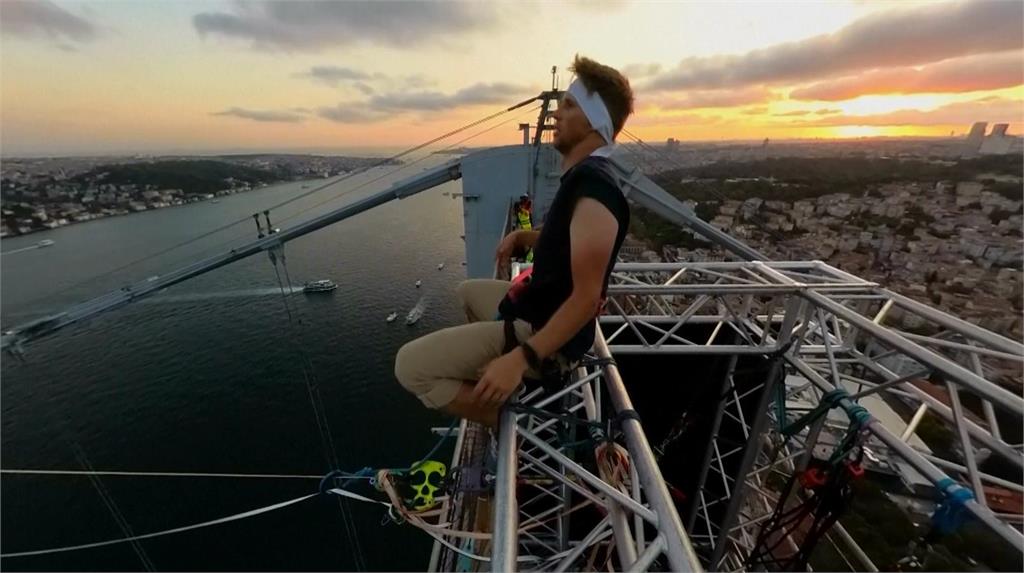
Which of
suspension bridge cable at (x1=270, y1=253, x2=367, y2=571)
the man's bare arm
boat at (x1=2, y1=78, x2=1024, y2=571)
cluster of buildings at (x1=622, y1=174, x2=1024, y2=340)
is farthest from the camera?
cluster of buildings at (x1=622, y1=174, x2=1024, y2=340)

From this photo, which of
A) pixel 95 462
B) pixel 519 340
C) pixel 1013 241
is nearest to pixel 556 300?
pixel 519 340

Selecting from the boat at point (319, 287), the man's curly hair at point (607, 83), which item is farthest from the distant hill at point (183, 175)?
the man's curly hair at point (607, 83)

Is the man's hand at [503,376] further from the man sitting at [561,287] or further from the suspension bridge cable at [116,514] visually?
the suspension bridge cable at [116,514]

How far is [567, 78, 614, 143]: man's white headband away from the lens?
1.85 meters

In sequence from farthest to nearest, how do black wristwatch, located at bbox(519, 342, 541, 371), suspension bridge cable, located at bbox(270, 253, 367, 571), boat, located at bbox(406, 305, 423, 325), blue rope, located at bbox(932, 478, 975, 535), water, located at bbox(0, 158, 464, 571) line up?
boat, located at bbox(406, 305, 423, 325) → water, located at bbox(0, 158, 464, 571) → suspension bridge cable, located at bbox(270, 253, 367, 571) → blue rope, located at bbox(932, 478, 975, 535) → black wristwatch, located at bbox(519, 342, 541, 371)

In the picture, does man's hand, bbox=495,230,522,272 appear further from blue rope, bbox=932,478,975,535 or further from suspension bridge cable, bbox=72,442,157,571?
suspension bridge cable, bbox=72,442,157,571

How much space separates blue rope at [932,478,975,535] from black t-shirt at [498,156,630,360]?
272cm

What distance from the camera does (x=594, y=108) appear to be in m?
1.86

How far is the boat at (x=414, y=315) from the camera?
30.4 metres

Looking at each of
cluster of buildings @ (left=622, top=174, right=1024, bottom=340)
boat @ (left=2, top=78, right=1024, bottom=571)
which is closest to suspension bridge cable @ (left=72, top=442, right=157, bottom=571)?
boat @ (left=2, top=78, right=1024, bottom=571)

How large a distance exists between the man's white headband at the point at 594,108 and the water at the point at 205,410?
10112 millimetres

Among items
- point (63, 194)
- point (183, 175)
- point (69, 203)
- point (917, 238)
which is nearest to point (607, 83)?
point (63, 194)

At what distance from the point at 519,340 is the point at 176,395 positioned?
28474mm

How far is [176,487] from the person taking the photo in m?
18.1
